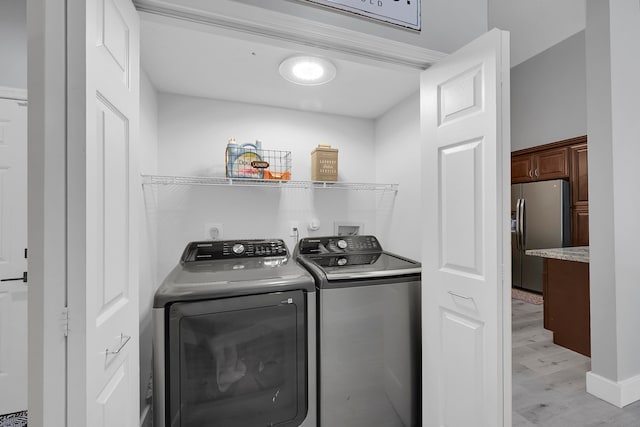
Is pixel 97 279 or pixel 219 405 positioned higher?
pixel 97 279

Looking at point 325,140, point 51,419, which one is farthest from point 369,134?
point 51,419

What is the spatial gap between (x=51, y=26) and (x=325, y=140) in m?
1.96

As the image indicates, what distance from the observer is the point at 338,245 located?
7.30 feet

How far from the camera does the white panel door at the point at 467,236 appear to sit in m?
1.09

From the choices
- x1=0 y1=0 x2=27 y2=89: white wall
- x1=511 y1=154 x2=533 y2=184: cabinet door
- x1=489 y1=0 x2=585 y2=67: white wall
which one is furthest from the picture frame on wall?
x1=511 y1=154 x2=533 y2=184: cabinet door

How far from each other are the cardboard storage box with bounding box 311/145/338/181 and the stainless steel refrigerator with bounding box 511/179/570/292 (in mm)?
2945

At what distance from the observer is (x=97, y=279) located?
0.74 metres

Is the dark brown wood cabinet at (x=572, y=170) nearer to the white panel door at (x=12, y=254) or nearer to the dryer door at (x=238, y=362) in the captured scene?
the dryer door at (x=238, y=362)

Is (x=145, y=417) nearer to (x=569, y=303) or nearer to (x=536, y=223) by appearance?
(x=569, y=303)

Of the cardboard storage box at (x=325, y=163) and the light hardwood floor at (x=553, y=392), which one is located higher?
the cardboard storage box at (x=325, y=163)

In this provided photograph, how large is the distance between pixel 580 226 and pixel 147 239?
437 centimetres

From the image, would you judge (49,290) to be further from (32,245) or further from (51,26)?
(51,26)

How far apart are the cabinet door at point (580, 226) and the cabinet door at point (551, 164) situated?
0.44 meters

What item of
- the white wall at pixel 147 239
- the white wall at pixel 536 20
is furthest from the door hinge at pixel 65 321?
the white wall at pixel 536 20
